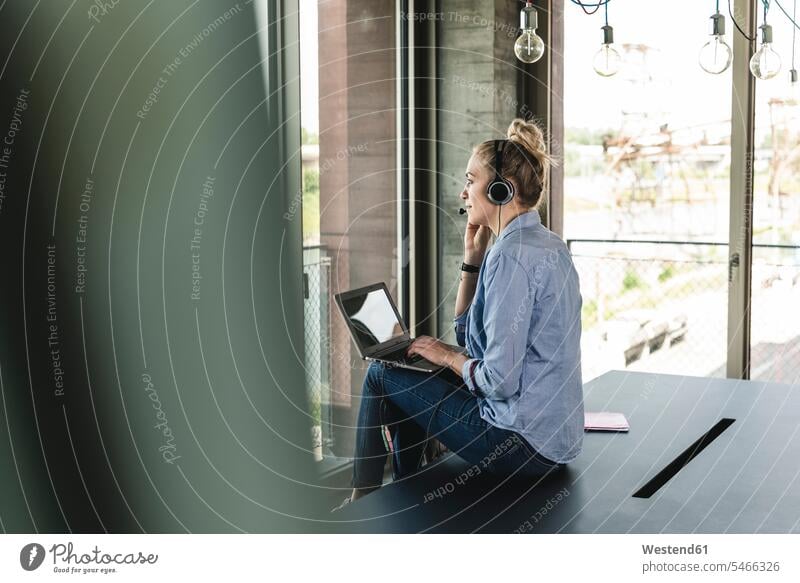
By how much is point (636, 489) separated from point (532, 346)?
0.40 meters

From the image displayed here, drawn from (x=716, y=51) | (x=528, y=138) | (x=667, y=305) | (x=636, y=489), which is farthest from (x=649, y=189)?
(x=636, y=489)

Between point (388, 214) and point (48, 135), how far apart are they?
1.92 m

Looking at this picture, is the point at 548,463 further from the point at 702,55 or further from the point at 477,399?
the point at 702,55

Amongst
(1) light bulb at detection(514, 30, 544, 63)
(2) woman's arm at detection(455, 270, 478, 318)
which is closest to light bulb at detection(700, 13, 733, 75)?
(1) light bulb at detection(514, 30, 544, 63)

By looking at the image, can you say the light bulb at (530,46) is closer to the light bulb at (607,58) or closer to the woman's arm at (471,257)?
the light bulb at (607,58)

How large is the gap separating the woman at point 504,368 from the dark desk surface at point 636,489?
0.08m

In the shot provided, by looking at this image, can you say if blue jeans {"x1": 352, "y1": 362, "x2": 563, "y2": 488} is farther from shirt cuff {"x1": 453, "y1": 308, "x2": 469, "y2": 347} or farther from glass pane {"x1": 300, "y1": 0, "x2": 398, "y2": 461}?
glass pane {"x1": 300, "y1": 0, "x2": 398, "y2": 461}

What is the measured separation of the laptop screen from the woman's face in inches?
14.9

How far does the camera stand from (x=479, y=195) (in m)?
2.21

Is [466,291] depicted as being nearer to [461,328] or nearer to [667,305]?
[461,328]

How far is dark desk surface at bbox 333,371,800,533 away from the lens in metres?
1.61
